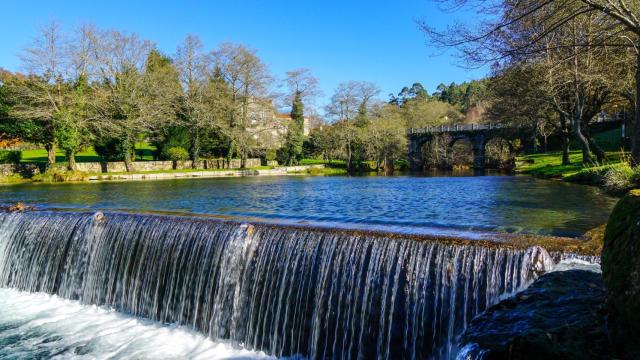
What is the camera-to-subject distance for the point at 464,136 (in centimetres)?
5503

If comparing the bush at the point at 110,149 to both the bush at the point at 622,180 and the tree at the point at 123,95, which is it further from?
the bush at the point at 622,180

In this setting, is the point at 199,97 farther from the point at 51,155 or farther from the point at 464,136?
the point at 464,136

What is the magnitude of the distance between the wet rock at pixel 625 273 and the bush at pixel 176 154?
43.7 metres

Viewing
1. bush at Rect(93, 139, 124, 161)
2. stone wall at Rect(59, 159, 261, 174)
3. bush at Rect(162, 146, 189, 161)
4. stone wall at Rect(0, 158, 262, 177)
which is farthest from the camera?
bush at Rect(162, 146, 189, 161)

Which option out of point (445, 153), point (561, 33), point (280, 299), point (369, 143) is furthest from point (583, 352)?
point (445, 153)

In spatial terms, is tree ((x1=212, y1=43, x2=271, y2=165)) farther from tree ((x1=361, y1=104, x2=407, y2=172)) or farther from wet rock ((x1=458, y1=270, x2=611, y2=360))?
wet rock ((x1=458, y1=270, x2=611, y2=360))

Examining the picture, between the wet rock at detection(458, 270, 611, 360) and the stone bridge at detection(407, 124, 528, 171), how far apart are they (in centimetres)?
4960

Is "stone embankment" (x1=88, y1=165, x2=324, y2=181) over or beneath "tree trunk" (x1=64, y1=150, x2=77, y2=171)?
beneath

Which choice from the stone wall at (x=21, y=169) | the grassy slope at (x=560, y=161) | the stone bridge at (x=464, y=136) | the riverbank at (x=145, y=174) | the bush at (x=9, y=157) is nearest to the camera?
the grassy slope at (x=560, y=161)

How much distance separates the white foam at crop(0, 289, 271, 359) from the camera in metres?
7.04

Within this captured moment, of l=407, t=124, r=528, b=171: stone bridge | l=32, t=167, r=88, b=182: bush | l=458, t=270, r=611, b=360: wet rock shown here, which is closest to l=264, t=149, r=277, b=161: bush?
l=407, t=124, r=528, b=171: stone bridge

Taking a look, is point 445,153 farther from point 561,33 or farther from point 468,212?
point 468,212

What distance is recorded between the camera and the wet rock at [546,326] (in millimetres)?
3242

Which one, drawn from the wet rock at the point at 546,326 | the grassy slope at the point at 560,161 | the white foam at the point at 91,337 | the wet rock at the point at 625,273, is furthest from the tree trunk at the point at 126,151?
the wet rock at the point at 625,273
